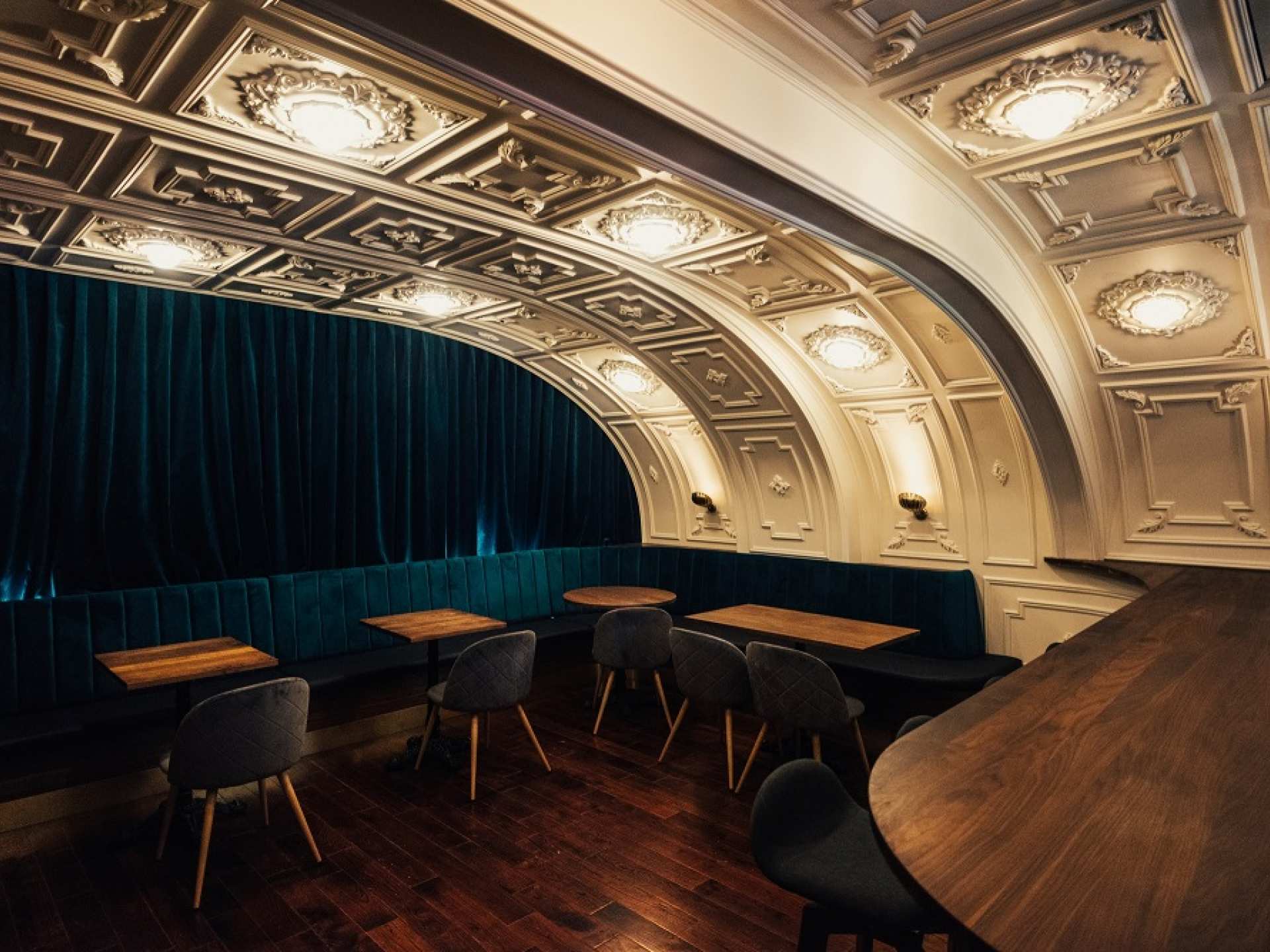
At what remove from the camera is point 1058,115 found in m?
2.90

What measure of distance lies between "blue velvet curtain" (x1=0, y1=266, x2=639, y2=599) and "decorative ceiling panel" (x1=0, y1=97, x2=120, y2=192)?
1.80 metres

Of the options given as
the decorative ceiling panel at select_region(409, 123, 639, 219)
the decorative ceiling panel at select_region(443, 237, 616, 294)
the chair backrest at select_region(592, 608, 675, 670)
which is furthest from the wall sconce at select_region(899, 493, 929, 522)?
the decorative ceiling panel at select_region(409, 123, 639, 219)

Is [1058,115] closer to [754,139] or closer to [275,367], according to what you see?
[754,139]

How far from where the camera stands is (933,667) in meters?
5.39

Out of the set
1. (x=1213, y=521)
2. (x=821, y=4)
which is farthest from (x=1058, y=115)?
(x=1213, y=521)

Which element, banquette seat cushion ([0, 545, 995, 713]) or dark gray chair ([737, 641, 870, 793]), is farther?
banquette seat cushion ([0, 545, 995, 713])

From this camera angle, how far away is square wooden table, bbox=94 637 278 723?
12.4ft

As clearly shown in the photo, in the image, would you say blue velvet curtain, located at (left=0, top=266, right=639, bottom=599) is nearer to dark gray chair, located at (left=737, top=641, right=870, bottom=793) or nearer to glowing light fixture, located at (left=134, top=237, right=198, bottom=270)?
glowing light fixture, located at (left=134, top=237, right=198, bottom=270)

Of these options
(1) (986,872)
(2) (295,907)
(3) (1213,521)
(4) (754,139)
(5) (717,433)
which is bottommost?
(2) (295,907)

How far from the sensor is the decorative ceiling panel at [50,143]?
116 inches

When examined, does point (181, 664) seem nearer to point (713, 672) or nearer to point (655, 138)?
point (713, 672)

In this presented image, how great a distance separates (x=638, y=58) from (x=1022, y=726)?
199cm

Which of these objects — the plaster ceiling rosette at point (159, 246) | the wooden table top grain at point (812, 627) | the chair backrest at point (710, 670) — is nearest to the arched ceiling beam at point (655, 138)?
the wooden table top grain at point (812, 627)

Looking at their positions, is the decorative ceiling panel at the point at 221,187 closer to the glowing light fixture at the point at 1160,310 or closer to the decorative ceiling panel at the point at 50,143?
the decorative ceiling panel at the point at 50,143
